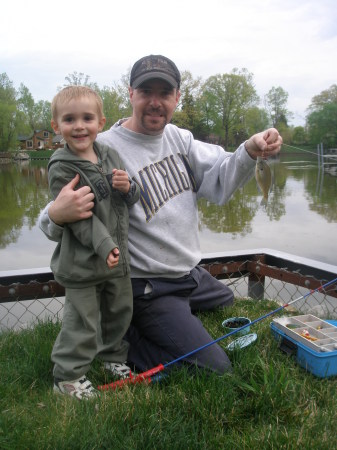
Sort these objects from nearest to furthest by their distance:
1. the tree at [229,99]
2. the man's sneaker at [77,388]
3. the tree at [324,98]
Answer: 1. the man's sneaker at [77,388]
2. the tree at [229,99]
3. the tree at [324,98]

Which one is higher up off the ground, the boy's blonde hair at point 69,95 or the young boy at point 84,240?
the boy's blonde hair at point 69,95

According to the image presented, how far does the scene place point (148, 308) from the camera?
2842 mm

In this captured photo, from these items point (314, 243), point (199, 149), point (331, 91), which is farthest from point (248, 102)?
point (199, 149)

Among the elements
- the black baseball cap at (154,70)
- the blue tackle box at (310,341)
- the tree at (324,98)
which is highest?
the tree at (324,98)

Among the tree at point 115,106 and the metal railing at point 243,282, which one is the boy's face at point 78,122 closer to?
the metal railing at point 243,282

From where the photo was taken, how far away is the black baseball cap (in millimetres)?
2791

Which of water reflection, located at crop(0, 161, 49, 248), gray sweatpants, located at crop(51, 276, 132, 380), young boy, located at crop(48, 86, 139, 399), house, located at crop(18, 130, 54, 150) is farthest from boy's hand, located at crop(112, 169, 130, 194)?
house, located at crop(18, 130, 54, 150)

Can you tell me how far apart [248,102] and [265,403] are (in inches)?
2259

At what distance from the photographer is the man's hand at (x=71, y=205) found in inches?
92.4

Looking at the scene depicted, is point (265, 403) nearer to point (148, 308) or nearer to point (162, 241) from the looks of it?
point (148, 308)

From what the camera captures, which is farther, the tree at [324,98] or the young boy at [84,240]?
the tree at [324,98]

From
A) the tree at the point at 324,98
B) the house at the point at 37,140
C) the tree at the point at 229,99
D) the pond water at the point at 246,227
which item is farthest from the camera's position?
the house at the point at 37,140

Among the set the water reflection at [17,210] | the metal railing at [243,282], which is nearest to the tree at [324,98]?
the water reflection at [17,210]

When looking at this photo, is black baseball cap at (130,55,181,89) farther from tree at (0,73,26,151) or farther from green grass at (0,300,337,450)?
tree at (0,73,26,151)
